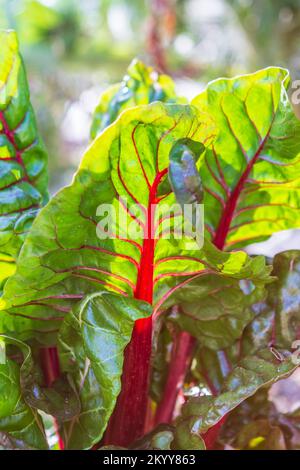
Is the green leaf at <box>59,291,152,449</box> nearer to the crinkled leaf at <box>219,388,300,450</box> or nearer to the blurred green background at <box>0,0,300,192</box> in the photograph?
the crinkled leaf at <box>219,388,300,450</box>

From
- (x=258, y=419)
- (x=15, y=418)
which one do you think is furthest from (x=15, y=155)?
(x=258, y=419)

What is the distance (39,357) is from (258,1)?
16.6 feet

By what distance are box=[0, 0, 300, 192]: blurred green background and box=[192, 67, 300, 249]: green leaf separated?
174 inches

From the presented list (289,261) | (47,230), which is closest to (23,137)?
(47,230)

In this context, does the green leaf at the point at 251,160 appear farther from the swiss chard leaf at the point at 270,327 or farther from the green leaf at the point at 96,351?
the green leaf at the point at 96,351

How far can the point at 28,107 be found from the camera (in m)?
0.65

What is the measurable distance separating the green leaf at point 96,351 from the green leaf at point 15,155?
0.11m

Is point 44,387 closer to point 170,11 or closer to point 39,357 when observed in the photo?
point 39,357

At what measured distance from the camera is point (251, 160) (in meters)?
0.63

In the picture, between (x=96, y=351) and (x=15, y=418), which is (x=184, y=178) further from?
(x=15, y=418)

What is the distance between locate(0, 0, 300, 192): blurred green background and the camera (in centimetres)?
521

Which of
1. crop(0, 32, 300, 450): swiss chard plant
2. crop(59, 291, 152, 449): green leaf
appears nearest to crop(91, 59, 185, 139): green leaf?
crop(0, 32, 300, 450): swiss chard plant

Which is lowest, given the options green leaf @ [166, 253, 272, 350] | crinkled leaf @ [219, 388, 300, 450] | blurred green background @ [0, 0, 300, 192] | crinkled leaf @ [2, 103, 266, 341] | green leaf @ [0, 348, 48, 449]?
crinkled leaf @ [219, 388, 300, 450]

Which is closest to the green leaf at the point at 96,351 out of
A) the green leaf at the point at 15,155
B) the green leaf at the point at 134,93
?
the green leaf at the point at 15,155
